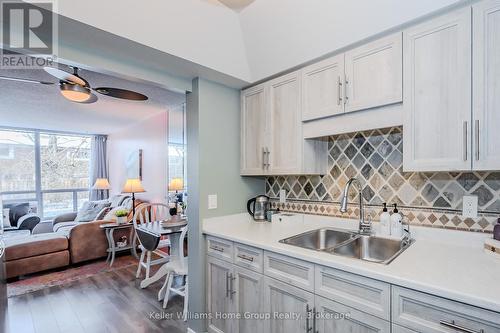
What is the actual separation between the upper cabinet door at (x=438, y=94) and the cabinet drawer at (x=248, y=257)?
1.12m

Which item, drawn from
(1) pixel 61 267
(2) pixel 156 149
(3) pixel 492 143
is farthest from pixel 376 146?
(1) pixel 61 267

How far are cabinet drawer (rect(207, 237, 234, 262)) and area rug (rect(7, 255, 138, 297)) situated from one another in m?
2.63

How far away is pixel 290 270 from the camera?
154 cm

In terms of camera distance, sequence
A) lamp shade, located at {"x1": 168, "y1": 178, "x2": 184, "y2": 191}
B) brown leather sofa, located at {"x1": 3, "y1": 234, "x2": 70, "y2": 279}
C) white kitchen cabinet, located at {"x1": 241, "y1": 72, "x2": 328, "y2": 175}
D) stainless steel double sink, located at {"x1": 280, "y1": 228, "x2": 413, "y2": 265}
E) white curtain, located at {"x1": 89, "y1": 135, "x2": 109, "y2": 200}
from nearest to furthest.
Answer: stainless steel double sink, located at {"x1": 280, "y1": 228, "x2": 413, "y2": 265}, white kitchen cabinet, located at {"x1": 241, "y1": 72, "x2": 328, "y2": 175}, brown leather sofa, located at {"x1": 3, "y1": 234, "x2": 70, "y2": 279}, lamp shade, located at {"x1": 168, "y1": 178, "x2": 184, "y2": 191}, white curtain, located at {"x1": 89, "y1": 135, "x2": 109, "y2": 200}

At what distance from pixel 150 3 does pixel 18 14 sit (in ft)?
2.28

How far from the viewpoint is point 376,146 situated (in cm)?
192

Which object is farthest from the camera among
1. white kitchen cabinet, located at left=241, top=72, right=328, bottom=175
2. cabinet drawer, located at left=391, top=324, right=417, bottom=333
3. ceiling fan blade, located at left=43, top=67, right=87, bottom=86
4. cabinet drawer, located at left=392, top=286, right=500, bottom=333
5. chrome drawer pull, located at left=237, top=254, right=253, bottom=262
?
white kitchen cabinet, located at left=241, top=72, right=328, bottom=175

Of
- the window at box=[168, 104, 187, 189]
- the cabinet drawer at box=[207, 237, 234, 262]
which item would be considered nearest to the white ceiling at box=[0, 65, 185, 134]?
the window at box=[168, 104, 187, 189]

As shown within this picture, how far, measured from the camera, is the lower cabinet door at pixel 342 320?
1185mm

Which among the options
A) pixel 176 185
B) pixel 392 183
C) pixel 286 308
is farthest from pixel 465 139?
pixel 176 185

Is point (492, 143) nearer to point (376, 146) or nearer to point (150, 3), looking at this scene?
point (376, 146)

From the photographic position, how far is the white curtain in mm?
6973

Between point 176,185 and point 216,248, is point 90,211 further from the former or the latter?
point 216,248

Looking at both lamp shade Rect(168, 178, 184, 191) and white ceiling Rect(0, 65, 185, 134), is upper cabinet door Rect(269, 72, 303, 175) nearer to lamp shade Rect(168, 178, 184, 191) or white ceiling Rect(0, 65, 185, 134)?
white ceiling Rect(0, 65, 185, 134)
